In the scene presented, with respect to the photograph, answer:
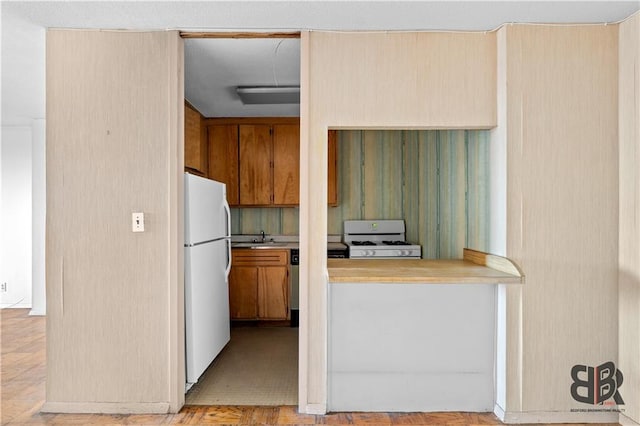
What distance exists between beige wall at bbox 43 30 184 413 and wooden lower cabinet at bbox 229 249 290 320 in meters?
2.01

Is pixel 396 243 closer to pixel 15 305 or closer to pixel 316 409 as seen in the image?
pixel 316 409

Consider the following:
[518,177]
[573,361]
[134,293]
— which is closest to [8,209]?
[134,293]

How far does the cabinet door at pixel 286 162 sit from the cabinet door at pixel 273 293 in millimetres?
834

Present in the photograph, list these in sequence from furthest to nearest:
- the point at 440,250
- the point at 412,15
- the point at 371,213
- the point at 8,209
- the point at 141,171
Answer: the point at 8,209 → the point at 371,213 → the point at 440,250 → the point at 141,171 → the point at 412,15

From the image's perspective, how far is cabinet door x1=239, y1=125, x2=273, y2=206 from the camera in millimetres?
5035

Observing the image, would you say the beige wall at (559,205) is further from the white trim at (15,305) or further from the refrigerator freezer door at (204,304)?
the white trim at (15,305)

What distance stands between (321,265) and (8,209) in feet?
15.3

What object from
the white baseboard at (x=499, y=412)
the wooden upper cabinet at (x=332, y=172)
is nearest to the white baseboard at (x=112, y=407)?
the white baseboard at (x=499, y=412)

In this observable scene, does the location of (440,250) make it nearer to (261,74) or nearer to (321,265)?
(321,265)

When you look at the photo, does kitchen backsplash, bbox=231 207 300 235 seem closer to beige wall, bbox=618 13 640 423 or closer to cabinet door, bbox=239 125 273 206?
cabinet door, bbox=239 125 273 206

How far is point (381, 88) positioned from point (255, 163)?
2618 mm

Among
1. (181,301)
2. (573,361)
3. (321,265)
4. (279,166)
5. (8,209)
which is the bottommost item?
(573,361)

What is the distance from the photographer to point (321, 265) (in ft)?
8.82

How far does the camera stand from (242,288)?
4.66 meters
